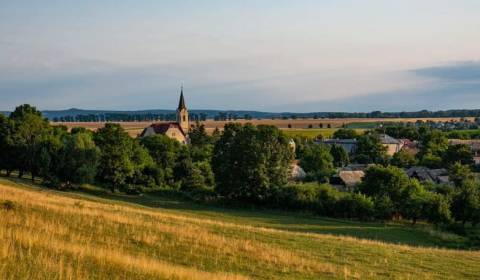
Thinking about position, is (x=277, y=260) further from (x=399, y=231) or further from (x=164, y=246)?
(x=399, y=231)

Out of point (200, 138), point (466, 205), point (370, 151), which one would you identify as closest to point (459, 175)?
point (466, 205)

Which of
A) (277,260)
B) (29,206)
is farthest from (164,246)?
(29,206)

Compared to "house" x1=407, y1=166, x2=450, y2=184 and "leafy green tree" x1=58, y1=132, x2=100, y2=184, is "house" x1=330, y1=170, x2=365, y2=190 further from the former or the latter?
"leafy green tree" x1=58, y1=132, x2=100, y2=184

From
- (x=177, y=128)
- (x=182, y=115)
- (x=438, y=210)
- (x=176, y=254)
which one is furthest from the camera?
(x=182, y=115)

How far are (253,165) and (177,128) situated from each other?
300ft

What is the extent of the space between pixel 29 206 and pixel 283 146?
177 feet

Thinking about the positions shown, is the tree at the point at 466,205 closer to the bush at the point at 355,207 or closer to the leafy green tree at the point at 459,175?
the bush at the point at 355,207

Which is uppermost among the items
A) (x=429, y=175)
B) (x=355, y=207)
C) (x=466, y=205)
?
(x=466, y=205)

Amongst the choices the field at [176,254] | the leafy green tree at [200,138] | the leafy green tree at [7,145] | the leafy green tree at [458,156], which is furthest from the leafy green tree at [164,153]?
the field at [176,254]

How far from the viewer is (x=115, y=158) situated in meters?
72.2

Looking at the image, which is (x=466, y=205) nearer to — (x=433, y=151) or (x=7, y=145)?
(x=7, y=145)

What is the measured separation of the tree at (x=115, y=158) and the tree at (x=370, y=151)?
73.7 meters

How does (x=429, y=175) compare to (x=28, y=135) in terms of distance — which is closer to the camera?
(x=28, y=135)

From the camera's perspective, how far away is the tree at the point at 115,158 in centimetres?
7119
